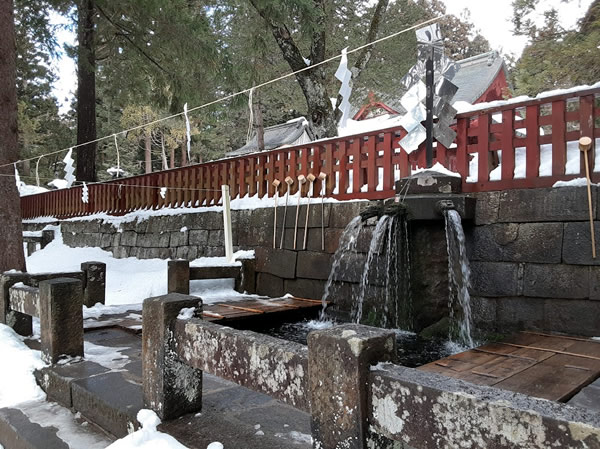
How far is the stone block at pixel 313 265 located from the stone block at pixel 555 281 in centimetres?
236

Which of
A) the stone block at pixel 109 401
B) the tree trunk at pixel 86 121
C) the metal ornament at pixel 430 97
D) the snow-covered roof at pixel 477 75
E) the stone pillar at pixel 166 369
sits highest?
the snow-covered roof at pixel 477 75

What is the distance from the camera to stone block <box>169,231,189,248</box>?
8367 mm

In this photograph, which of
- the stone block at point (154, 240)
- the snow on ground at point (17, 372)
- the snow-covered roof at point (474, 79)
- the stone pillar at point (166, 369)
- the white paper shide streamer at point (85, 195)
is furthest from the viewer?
the snow-covered roof at point (474, 79)

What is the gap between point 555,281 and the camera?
388 cm

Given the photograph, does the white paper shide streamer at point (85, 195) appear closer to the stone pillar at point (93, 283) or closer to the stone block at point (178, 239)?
the stone block at point (178, 239)

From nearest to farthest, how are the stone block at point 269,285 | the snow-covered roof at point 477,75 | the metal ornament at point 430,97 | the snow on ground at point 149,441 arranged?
the snow on ground at point 149,441 < the metal ornament at point 430,97 < the stone block at point 269,285 < the snow-covered roof at point 477,75

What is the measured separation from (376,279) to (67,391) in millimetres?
3370

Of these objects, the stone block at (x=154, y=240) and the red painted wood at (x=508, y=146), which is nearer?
the red painted wood at (x=508, y=146)

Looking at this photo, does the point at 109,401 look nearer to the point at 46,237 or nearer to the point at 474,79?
the point at 46,237

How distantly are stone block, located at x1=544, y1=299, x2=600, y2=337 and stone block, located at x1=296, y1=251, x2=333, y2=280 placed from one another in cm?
256

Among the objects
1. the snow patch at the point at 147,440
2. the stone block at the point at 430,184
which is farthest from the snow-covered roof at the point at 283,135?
the snow patch at the point at 147,440

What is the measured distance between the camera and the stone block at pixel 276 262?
20.0 feet

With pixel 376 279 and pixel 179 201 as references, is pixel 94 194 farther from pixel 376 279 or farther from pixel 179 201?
pixel 376 279

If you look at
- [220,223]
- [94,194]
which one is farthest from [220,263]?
[94,194]
